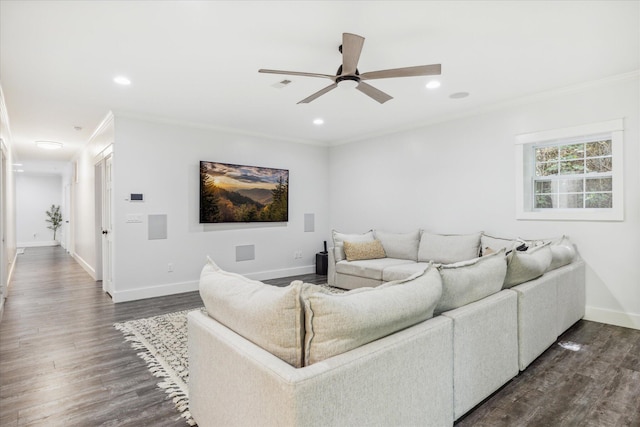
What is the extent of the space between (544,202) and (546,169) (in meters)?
0.42

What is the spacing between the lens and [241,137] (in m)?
5.90

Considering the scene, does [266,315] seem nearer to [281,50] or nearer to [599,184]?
[281,50]

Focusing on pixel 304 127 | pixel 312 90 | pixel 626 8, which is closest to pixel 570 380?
pixel 626 8

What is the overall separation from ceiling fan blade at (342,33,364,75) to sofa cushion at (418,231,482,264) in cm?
292

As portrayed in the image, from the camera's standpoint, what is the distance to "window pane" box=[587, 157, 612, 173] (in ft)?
12.4

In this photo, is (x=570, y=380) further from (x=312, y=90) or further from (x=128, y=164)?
(x=128, y=164)

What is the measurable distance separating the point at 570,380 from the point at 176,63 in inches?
166

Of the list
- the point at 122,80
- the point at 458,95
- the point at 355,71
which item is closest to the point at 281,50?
the point at 355,71

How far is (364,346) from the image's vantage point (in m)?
1.46

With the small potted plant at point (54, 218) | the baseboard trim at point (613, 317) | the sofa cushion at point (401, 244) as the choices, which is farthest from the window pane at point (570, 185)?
the small potted plant at point (54, 218)

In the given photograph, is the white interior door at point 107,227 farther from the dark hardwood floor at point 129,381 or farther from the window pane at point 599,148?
the window pane at point 599,148

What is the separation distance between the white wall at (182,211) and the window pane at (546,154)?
3.96 m

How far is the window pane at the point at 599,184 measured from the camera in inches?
149

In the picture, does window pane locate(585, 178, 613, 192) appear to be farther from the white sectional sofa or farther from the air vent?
the air vent
